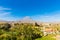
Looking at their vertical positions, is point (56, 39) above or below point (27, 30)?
below

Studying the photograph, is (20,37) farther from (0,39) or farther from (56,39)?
(56,39)

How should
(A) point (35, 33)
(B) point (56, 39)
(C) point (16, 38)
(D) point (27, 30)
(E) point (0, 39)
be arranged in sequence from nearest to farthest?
(E) point (0, 39)
(C) point (16, 38)
(B) point (56, 39)
(D) point (27, 30)
(A) point (35, 33)

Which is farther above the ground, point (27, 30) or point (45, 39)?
point (27, 30)

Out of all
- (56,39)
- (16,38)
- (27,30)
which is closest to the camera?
(16,38)

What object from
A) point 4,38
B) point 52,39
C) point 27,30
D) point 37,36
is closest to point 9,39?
point 4,38

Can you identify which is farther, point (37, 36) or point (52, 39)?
point (37, 36)

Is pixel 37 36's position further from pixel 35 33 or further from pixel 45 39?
pixel 45 39

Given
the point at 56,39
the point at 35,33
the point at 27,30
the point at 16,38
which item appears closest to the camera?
the point at 16,38

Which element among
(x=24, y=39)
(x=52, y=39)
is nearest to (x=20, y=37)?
(x=24, y=39)

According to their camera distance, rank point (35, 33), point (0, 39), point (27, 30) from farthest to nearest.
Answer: point (35, 33), point (27, 30), point (0, 39)
